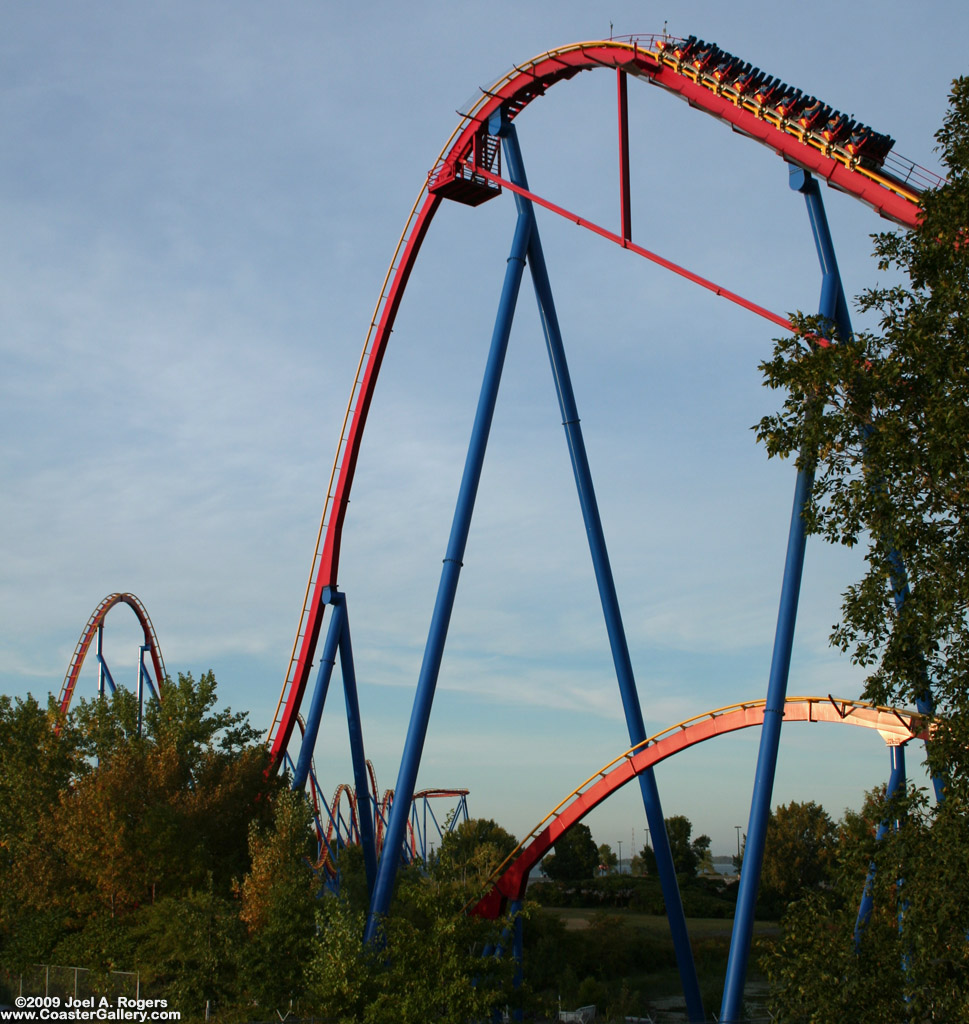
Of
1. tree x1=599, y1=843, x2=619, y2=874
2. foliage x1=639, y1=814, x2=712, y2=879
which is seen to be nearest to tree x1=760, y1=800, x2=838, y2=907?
foliage x1=639, y1=814, x2=712, y2=879

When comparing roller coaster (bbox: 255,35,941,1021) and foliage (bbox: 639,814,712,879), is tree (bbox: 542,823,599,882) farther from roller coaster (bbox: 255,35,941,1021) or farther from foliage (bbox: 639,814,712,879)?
roller coaster (bbox: 255,35,941,1021)

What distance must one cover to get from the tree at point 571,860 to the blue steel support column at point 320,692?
37.0 m

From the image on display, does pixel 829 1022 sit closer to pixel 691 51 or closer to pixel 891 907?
pixel 891 907

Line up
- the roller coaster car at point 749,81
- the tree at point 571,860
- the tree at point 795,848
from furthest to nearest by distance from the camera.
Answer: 1. the tree at point 571,860
2. the tree at point 795,848
3. the roller coaster car at point 749,81

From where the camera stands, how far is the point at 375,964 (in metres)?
12.5

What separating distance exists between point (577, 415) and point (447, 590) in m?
3.61

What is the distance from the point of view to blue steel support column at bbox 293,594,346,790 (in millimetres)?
19578

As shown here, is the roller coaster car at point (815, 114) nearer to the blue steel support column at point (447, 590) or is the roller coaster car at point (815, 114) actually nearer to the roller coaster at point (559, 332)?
the roller coaster at point (559, 332)

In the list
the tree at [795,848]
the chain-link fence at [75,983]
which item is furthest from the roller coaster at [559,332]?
the tree at [795,848]

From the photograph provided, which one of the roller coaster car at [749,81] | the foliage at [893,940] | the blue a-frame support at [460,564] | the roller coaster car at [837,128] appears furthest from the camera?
the blue a-frame support at [460,564]

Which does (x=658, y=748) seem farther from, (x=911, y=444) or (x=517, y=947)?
(x=911, y=444)

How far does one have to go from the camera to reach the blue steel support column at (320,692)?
1958 centimetres

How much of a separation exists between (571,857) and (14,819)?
40505 mm

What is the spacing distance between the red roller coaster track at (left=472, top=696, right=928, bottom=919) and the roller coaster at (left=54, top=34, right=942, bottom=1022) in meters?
0.02
